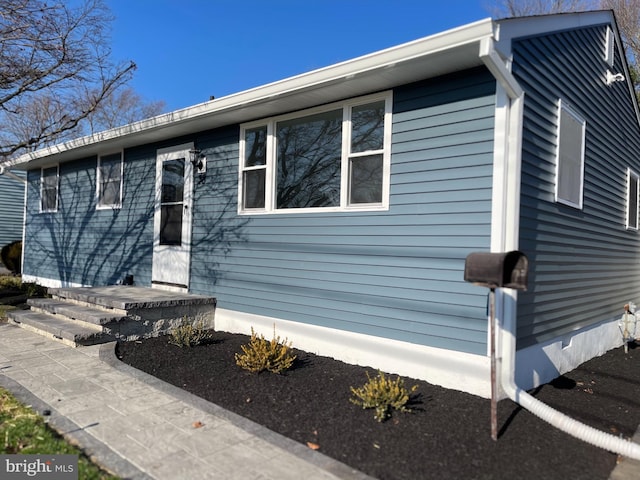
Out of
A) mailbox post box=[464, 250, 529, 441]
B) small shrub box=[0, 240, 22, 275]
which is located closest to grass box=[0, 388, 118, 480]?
mailbox post box=[464, 250, 529, 441]

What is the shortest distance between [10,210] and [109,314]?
14714mm

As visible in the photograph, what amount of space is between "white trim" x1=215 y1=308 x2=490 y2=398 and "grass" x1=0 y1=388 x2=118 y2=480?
2678 mm

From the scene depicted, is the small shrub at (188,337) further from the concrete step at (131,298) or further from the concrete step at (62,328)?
the concrete step at (62,328)

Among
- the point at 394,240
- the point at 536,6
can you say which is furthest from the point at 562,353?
the point at 536,6

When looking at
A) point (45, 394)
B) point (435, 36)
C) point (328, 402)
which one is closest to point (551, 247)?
point (435, 36)

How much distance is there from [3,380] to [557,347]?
214 inches

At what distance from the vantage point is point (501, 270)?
2877mm

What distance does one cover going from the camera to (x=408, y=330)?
168 inches

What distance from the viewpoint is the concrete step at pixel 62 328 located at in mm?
5129

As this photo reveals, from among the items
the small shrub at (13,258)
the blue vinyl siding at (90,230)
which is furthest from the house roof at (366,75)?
the small shrub at (13,258)

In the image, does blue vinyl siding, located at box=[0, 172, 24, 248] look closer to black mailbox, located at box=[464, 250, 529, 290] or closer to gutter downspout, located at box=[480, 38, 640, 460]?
gutter downspout, located at box=[480, 38, 640, 460]

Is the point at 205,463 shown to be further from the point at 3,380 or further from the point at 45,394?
the point at 3,380

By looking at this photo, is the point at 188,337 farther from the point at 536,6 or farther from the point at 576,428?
the point at 536,6

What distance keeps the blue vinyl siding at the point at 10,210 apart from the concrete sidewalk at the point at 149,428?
580 inches
